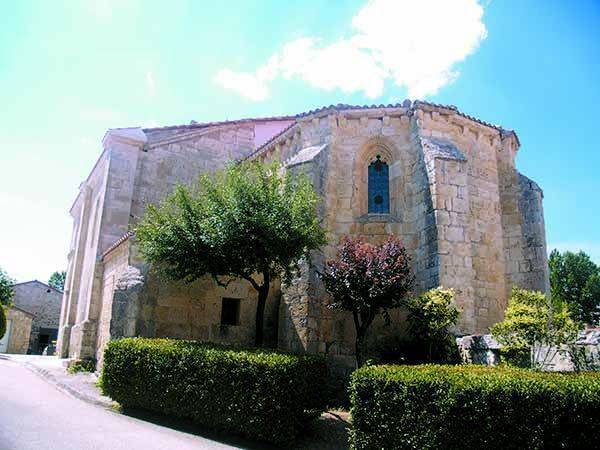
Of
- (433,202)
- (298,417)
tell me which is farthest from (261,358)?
(433,202)

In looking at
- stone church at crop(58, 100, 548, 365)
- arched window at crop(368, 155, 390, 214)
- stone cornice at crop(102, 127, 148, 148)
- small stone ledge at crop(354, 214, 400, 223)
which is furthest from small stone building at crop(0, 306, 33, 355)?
arched window at crop(368, 155, 390, 214)

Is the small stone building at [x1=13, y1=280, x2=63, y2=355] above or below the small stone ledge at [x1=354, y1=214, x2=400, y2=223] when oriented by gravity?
below

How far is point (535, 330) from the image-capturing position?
27.1 ft

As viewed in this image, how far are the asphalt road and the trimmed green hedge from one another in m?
2.58

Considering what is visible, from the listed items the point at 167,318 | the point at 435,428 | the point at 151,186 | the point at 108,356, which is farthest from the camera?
the point at 151,186

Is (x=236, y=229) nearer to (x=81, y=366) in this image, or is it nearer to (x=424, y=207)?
(x=424, y=207)

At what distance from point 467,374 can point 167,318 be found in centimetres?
830

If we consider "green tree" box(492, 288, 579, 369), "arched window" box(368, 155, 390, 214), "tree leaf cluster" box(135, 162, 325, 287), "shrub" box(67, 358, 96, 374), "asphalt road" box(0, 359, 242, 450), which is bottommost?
"asphalt road" box(0, 359, 242, 450)

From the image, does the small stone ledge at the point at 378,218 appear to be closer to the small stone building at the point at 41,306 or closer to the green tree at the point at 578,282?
the green tree at the point at 578,282

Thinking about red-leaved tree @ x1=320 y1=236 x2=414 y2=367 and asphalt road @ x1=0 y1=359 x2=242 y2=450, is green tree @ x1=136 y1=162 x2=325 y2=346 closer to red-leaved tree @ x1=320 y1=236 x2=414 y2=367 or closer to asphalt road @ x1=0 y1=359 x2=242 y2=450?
red-leaved tree @ x1=320 y1=236 x2=414 y2=367

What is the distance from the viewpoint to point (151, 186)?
1755 cm

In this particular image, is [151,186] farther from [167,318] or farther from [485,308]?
[485,308]

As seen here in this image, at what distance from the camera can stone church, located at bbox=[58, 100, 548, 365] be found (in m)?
11.7

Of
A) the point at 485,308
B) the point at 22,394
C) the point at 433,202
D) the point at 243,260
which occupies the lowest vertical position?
the point at 22,394
